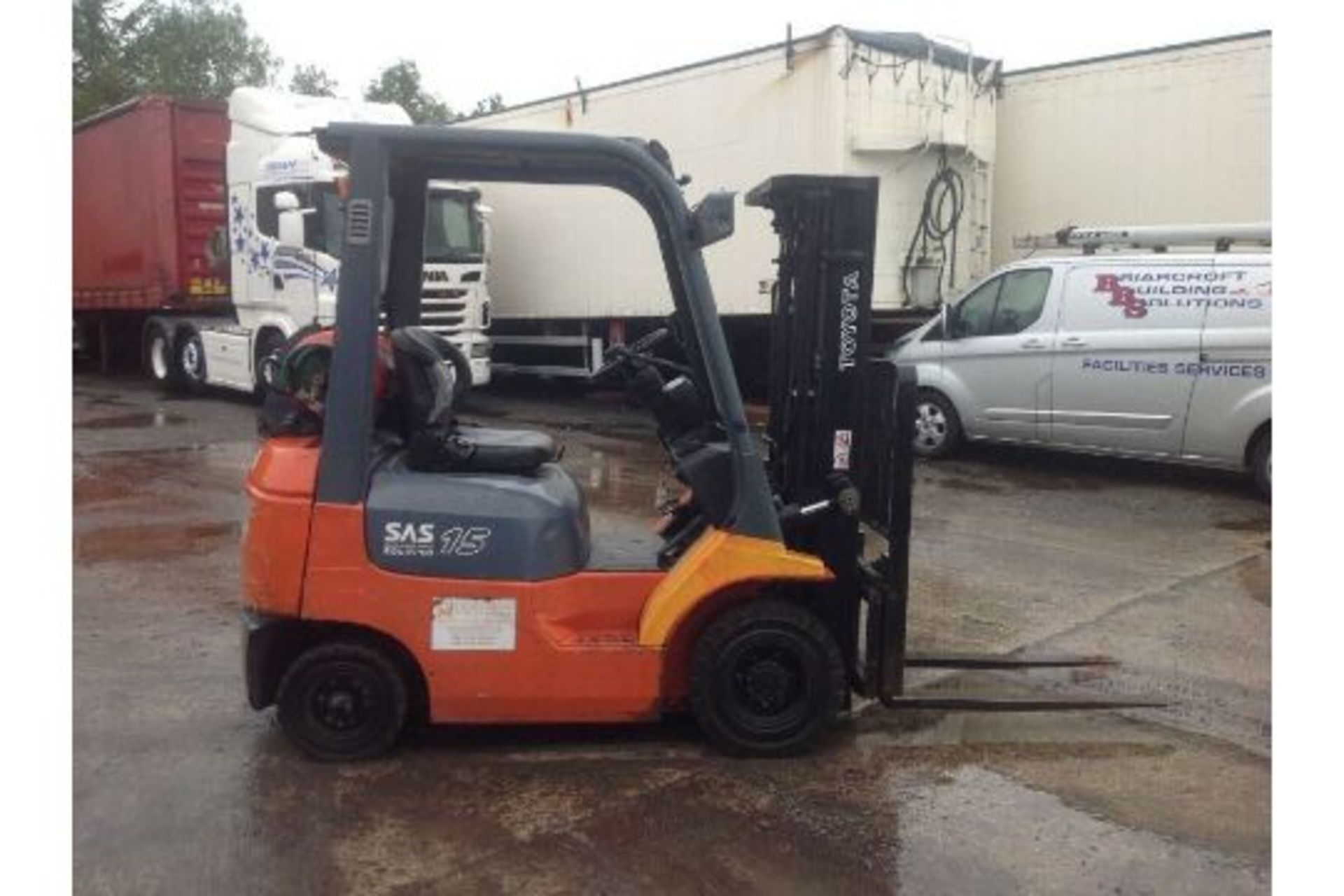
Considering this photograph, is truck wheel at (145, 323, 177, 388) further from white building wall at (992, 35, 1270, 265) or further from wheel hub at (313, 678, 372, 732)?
wheel hub at (313, 678, 372, 732)

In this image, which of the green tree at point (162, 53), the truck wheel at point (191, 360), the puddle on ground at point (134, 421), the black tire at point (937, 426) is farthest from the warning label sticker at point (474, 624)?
the green tree at point (162, 53)

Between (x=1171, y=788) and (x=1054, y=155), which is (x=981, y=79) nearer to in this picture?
(x=1054, y=155)

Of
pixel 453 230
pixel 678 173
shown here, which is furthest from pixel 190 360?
pixel 678 173

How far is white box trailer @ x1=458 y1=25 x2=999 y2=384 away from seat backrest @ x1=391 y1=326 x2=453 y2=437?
6297mm

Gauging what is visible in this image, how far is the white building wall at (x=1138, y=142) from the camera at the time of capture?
10.4 meters

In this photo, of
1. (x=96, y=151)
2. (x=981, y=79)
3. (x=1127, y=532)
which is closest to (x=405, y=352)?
(x=1127, y=532)

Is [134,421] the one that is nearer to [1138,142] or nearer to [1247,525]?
[1138,142]

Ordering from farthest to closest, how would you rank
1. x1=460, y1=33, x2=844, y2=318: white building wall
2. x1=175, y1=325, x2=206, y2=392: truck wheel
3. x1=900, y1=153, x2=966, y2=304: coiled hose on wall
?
x1=175, y1=325, x2=206, y2=392: truck wheel < x1=900, y1=153, x2=966, y2=304: coiled hose on wall < x1=460, y1=33, x2=844, y2=318: white building wall

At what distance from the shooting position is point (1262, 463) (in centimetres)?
895

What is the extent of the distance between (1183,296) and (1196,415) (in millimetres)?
902

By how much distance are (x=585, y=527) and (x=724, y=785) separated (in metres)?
1.04

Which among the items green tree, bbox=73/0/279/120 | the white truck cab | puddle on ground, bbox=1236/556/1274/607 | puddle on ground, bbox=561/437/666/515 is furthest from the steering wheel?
green tree, bbox=73/0/279/120

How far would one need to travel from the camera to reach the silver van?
29.4 feet

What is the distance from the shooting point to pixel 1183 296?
9125mm
